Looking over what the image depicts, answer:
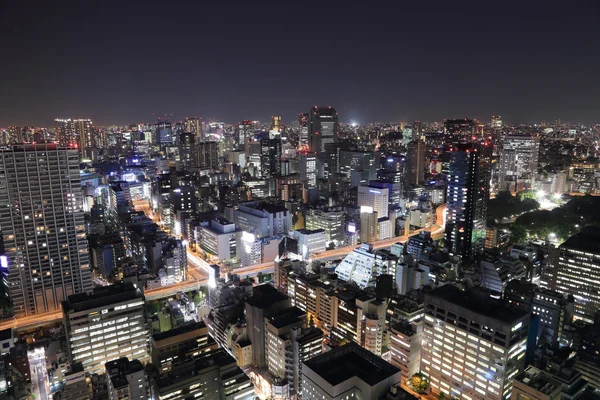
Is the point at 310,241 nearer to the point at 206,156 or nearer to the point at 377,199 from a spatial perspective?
the point at 377,199

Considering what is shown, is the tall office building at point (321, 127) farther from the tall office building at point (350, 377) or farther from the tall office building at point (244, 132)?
the tall office building at point (350, 377)

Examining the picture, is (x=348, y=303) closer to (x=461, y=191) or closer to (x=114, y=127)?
(x=461, y=191)

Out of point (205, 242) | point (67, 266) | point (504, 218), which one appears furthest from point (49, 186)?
point (504, 218)

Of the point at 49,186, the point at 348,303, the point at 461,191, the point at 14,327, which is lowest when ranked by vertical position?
the point at 14,327

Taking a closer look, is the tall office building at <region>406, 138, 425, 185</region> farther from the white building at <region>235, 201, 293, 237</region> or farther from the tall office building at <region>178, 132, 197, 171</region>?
the tall office building at <region>178, 132, 197, 171</region>

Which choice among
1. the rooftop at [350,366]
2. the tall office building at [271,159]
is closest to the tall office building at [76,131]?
the tall office building at [271,159]

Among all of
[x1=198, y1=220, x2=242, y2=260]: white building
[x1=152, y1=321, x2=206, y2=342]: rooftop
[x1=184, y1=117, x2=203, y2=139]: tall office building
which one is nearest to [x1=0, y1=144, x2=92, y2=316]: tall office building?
[x1=198, y1=220, x2=242, y2=260]: white building

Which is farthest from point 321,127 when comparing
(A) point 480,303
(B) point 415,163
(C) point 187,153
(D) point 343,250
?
(A) point 480,303
